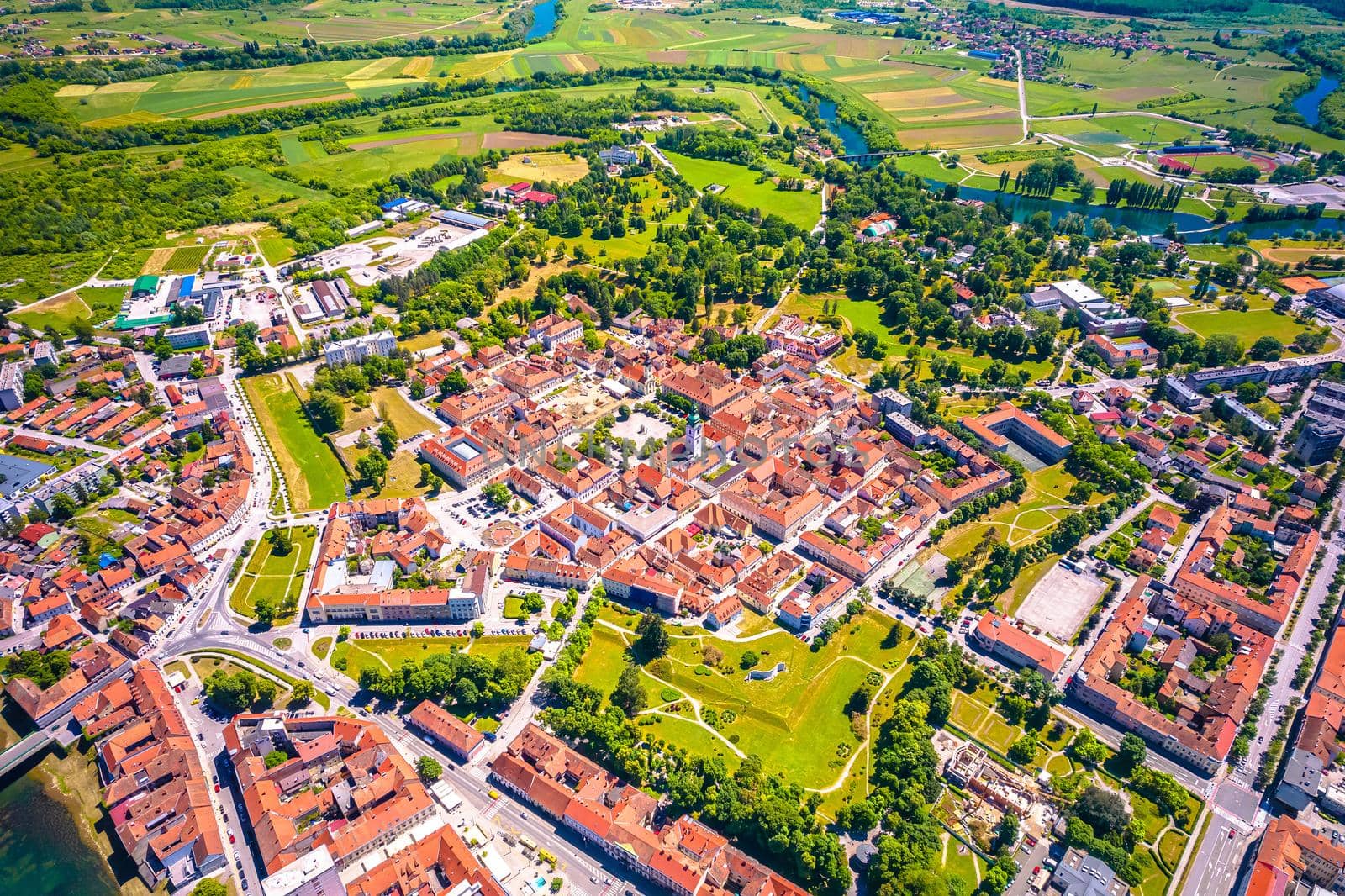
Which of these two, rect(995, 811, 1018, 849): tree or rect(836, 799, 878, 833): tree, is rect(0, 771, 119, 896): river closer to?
rect(836, 799, 878, 833): tree

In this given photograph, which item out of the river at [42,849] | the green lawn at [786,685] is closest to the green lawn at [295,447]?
the river at [42,849]

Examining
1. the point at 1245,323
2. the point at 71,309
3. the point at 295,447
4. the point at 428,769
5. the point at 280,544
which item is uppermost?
the point at 71,309

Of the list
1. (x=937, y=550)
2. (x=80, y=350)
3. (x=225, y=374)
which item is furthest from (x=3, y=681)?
(x=937, y=550)

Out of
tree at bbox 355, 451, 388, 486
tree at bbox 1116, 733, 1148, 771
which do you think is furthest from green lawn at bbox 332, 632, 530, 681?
tree at bbox 1116, 733, 1148, 771

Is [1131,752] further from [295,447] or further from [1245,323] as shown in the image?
[1245,323]

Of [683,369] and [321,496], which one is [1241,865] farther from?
[321,496]

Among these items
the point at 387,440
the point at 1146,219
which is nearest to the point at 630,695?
the point at 387,440
